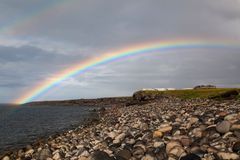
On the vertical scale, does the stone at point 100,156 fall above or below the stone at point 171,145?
below

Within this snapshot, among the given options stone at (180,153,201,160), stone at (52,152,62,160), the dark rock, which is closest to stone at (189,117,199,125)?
the dark rock

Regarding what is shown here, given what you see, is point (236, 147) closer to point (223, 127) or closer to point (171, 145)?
point (223, 127)

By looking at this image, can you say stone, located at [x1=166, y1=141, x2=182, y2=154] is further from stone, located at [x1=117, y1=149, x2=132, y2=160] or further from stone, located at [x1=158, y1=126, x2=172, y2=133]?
stone, located at [x1=158, y1=126, x2=172, y2=133]

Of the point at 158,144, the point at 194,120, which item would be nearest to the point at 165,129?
the point at 194,120

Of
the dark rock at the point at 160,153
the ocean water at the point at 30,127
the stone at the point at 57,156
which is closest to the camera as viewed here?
the dark rock at the point at 160,153

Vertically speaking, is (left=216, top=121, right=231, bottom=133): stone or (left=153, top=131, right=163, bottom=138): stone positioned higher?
(left=216, top=121, right=231, bottom=133): stone

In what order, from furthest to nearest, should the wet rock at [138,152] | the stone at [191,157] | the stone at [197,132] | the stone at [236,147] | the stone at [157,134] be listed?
1. the stone at [157,134]
2. the stone at [197,132]
3. the wet rock at [138,152]
4. the stone at [236,147]
5. the stone at [191,157]

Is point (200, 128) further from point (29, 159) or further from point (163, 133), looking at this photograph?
point (29, 159)

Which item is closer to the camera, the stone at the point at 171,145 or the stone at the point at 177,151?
the stone at the point at 177,151

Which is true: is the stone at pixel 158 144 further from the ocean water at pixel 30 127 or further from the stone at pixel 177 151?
the ocean water at pixel 30 127

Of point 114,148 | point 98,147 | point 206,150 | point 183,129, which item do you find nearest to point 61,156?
point 98,147

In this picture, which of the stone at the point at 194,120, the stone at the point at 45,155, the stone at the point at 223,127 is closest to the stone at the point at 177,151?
the stone at the point at 223,127

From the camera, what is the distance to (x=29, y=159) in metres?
15.2

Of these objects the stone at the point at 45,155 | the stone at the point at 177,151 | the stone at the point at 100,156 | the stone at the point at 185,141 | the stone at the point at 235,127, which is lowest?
the stone at the point at 45,155
